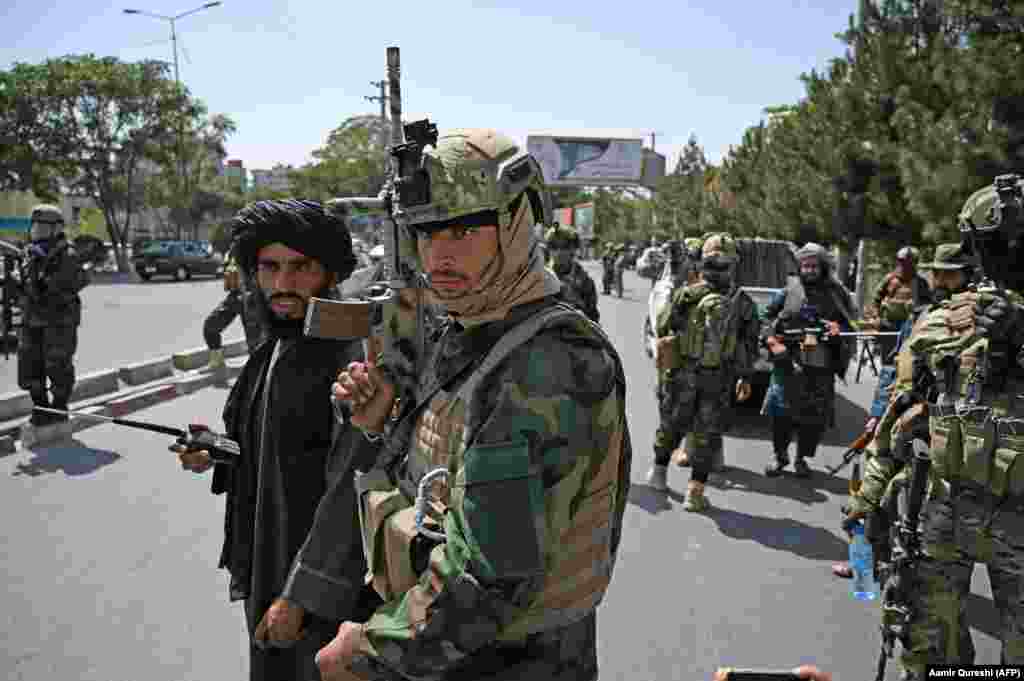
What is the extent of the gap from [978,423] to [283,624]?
7.09 feet

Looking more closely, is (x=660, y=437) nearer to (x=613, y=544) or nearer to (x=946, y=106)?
(x=613, y=544)

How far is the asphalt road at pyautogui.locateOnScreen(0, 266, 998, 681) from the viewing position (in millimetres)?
3023

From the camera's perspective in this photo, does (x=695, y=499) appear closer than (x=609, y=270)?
Yes

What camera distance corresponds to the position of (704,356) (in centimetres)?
468

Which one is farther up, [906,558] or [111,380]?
[906,558]

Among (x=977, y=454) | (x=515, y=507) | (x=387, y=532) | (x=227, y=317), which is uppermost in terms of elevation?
(x=515, y=507)

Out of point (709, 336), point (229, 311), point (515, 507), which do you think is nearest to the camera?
point (515, 507)

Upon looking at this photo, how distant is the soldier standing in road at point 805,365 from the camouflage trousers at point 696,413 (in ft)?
2.92

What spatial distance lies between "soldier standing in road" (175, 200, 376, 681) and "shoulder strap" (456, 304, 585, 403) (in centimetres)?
55

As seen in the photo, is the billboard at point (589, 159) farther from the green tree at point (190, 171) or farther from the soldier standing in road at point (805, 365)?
the soldier standing in road at point (805, 365)

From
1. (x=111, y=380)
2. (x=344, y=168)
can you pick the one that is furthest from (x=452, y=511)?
(x=344, y=168)

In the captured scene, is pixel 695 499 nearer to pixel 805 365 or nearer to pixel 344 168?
pixel 805 365

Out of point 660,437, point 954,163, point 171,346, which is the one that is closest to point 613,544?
point 660,437

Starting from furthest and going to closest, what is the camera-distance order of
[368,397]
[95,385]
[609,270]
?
1. [609,270]
2. [95,385]
3. [368,397]
